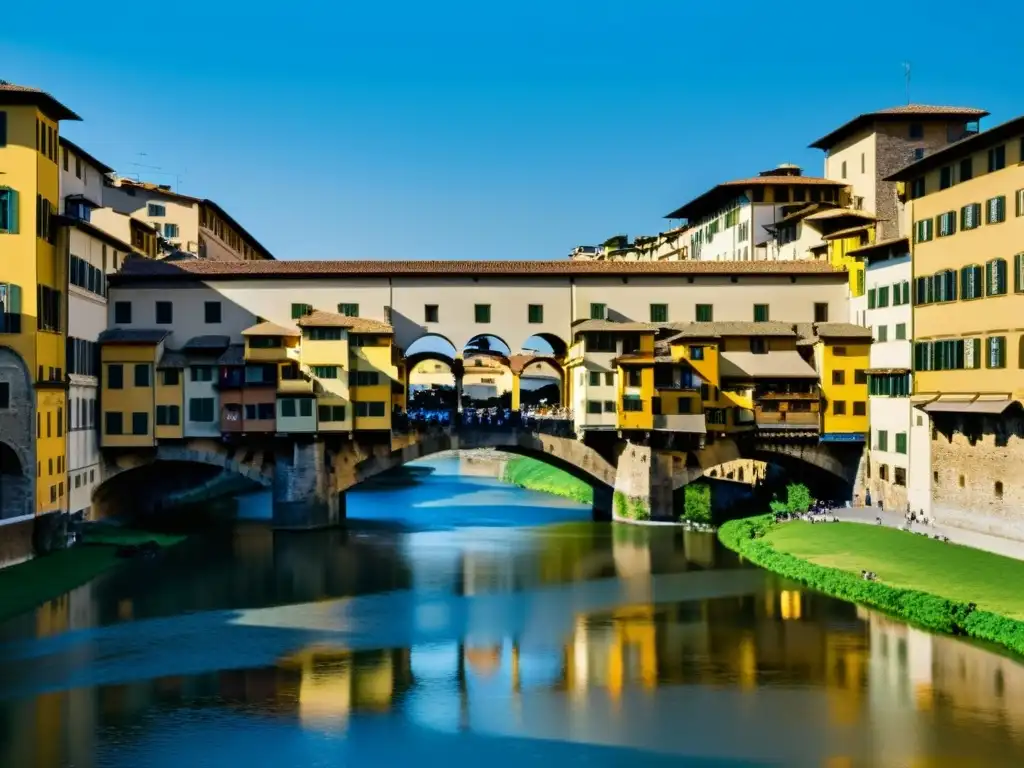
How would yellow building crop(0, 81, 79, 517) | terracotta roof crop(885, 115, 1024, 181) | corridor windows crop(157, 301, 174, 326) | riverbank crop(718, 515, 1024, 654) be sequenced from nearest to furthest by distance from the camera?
riverbank crop(718, 515, 1024, 654) < terracotta roof crop(885, 115, 1024, 181) < yellow building crop(0, 81, 79, 517) < corridor windows crop(157, 301, 174, 326)

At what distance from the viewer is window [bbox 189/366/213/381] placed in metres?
62.5

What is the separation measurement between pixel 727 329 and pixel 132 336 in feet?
102

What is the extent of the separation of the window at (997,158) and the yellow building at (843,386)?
15757 mm

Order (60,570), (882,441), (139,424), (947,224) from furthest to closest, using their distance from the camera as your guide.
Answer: (139,424), (882,441), (947,224), (60,570)

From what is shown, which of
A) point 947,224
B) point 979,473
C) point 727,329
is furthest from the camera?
point 727,329

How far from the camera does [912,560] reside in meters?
46.3

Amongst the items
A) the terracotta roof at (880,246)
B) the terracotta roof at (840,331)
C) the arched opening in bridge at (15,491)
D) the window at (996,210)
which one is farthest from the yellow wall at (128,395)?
the window at (996,210)

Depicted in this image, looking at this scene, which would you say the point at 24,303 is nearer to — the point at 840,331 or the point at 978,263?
the point at 978,263

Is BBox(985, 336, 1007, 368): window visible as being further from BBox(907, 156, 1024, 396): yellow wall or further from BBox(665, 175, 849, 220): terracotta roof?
BBox(665, 175, 849, 220): terracotta roof

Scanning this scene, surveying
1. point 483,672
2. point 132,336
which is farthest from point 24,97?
point 483,672

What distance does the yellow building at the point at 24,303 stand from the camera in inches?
1980

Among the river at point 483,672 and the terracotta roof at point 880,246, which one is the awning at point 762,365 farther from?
the river at point 483,672

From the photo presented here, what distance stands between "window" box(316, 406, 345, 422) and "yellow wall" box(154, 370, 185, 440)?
5.31 m

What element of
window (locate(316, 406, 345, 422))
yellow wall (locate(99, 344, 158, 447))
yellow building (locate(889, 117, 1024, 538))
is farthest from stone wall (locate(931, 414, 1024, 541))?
yellow wall (locate(99, 344, 158, 447))
